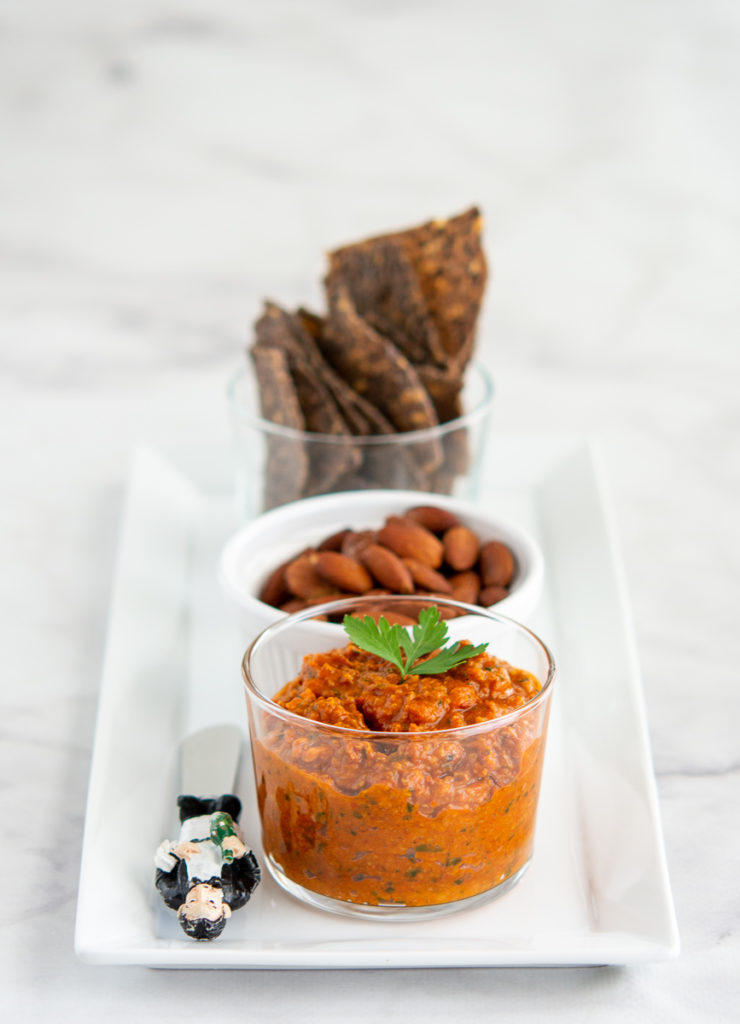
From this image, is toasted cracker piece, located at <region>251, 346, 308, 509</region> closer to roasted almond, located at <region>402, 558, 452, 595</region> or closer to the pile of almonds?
the pile of almonds

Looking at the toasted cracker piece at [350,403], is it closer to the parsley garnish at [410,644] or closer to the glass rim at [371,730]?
the glass rim at [371,730]

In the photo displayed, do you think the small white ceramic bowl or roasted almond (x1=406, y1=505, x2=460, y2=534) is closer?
the small white ceramic bowl

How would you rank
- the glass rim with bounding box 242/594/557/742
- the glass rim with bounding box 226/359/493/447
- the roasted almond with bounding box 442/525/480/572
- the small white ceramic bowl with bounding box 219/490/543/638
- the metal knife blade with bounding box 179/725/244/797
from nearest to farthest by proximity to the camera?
the glass rim with bounding box 242/594/557/742, the metal knife blade with bounding box 179/725/244/797, the small white ceramic bowl with bounding box 219/490/543/638, the roasted almond with bounding box 442/525/480/572, the glass rim with bounding box 226/359/493/447

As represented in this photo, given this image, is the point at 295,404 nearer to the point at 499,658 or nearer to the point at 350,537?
the point at 350,537

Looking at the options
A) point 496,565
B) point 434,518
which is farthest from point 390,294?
point 496,565

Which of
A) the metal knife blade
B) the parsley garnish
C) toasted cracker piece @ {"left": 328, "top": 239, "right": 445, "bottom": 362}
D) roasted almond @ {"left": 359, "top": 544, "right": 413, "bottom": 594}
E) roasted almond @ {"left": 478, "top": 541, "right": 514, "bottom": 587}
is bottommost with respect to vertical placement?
the metal knife blade

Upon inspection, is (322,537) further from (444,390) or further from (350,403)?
(444,390)

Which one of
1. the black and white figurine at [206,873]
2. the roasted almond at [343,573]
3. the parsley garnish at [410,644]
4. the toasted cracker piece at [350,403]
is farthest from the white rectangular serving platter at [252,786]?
the toasted cracker piece at [350,403]

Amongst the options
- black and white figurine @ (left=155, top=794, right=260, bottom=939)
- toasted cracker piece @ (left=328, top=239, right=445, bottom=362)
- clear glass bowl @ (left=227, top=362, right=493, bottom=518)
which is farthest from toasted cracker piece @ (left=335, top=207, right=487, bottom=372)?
black and white figurine @ (left=155, top=794, right=260, bottom=939)
